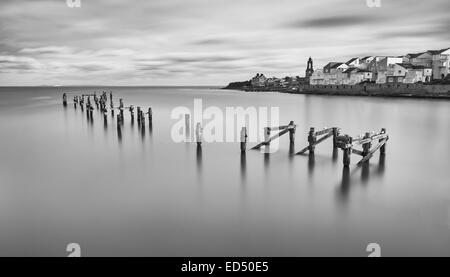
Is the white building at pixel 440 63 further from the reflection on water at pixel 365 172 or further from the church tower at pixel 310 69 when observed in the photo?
the reflection on water at pixel 365 172

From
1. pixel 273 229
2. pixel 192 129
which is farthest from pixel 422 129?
pixel 273 229

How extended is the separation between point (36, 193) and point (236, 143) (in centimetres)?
884

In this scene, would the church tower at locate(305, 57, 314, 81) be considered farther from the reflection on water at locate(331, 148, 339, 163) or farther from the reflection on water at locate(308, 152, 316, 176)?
the reflection on water at locate(308, 152, 316, 176)

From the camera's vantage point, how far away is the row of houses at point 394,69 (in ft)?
193

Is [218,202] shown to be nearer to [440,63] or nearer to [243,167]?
[243,167]

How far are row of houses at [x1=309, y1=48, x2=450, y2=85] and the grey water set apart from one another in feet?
168

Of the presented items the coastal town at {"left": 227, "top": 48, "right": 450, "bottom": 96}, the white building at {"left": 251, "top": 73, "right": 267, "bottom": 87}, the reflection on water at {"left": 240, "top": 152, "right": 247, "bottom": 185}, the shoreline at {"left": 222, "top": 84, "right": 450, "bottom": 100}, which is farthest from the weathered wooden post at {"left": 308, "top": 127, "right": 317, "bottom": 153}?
the white building at {"left": 251, "top": 73, "right": 267, "bottom": 87}

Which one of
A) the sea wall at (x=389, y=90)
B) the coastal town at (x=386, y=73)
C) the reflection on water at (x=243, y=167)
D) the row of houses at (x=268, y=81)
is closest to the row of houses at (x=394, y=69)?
the coastal town at (x=386, y=73)

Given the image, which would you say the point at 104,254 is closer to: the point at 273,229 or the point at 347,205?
the point at 273,229

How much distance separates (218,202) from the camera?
331 inches

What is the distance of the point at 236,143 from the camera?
15.7 metres

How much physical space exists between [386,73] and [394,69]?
8.01 ft

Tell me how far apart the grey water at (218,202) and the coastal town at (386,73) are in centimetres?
4623

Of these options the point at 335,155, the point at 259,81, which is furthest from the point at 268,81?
the point at 335,155
